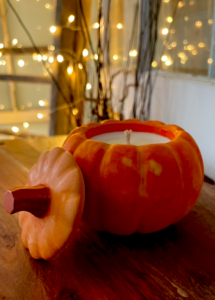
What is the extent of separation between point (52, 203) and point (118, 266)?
15 cm

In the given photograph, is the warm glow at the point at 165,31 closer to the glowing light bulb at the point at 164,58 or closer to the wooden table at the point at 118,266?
the glowing light bulb at the point at 164,58

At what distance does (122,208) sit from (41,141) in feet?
2.20

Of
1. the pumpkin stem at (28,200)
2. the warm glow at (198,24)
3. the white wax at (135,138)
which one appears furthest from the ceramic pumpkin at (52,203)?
the warm glow at (198,24)

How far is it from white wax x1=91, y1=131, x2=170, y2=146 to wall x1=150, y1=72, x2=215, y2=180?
471 millimetres

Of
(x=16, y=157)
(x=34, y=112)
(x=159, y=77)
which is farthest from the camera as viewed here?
(x=34, y=112)

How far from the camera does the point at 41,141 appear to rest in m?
1.01

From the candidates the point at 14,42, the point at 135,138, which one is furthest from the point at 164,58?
the point at 14,42

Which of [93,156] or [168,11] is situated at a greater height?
[168,11]

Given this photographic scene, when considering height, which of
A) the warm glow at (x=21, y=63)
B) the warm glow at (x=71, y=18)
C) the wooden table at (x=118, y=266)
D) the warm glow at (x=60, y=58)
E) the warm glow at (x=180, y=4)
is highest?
the warm glow at (x=180, y=4)

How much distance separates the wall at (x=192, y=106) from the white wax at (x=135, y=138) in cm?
47

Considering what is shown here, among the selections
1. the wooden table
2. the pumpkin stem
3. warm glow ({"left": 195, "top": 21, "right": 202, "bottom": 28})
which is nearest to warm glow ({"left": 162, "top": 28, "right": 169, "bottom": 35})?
warm glow ({"left": 195, "top": 21, "right": 202, "bottom": 28})

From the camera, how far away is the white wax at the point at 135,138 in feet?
1.72

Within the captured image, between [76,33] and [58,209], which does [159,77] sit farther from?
[58,209]

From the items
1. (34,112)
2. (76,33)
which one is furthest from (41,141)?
(34,112)
